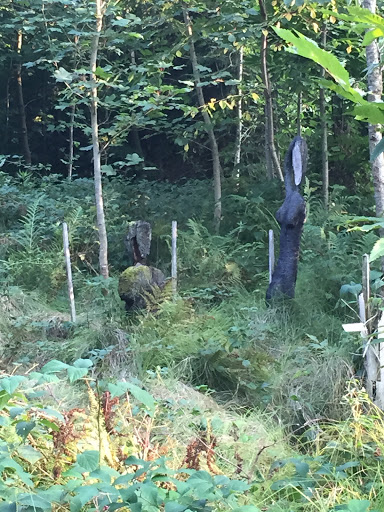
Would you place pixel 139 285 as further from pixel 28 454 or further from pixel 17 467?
pixel 17 467

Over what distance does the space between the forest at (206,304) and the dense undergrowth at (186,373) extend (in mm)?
17

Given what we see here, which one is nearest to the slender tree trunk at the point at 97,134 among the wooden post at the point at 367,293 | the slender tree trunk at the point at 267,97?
the slender tree trunk at the point at 267,97

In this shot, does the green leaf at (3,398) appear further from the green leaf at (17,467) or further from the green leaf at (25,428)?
the green leaf at (17,467)

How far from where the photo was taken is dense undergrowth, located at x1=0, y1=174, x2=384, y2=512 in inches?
82.9

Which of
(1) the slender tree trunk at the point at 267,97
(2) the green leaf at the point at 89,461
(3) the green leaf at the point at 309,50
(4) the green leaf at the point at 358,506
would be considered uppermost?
(1) the slender tree trunk at the point at 267,97

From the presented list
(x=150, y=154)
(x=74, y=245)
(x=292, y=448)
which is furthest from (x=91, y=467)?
(x=150, y=154)

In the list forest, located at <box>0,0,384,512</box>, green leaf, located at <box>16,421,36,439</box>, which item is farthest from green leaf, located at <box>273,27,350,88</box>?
green leaf, located at <box>16,421,36,439</box>

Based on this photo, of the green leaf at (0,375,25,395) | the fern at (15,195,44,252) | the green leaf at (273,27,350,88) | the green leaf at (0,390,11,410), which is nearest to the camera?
the green leaf at (273,27,350,88)

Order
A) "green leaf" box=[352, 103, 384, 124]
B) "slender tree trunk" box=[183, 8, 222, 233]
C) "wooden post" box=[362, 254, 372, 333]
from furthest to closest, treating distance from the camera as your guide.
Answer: "slender tree trunk" box=[183, 8, 222, 233] < "wooden post" box=[362, 254, 372, 333] < "green leaf" box=[352, 103, 384, 124]

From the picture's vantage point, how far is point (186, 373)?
14.9 feet

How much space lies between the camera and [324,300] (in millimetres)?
5750

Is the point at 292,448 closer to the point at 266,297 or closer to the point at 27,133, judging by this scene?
the point at 266,297

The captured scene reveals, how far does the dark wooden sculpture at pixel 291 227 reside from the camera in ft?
18.6

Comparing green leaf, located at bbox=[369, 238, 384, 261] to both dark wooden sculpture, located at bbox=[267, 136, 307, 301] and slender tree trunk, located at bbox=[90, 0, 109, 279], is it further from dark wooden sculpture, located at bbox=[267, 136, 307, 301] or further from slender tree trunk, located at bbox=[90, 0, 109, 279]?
slender tree trunk, located at bbox=[90, 0, 109, 279]
